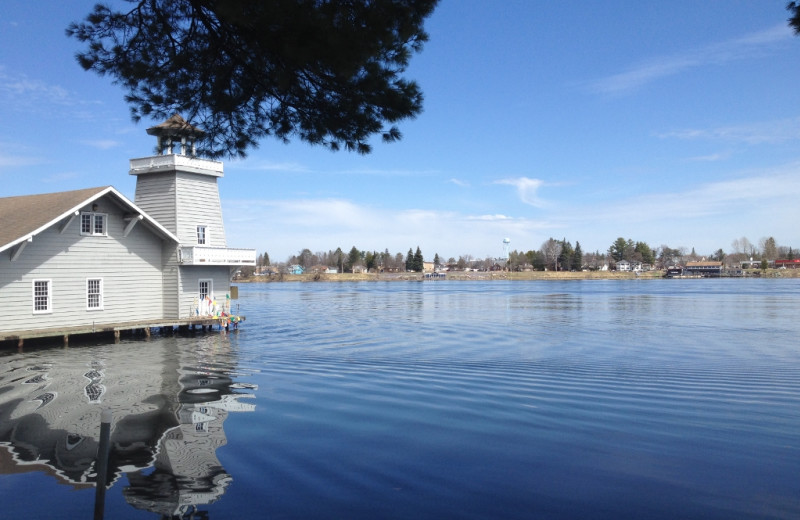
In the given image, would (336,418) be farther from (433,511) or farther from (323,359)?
(323,359)

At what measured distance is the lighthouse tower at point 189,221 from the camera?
103 feet

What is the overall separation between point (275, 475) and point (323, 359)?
13.4 m

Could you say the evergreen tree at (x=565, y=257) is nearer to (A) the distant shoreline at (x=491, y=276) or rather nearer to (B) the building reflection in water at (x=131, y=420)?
(A) the distant shoreline at (x=491, y=276)

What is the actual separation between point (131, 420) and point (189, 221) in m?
21.8

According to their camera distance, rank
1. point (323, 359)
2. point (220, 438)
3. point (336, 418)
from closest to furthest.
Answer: point (220, 438) → point (336, 418) → point (323, 359)

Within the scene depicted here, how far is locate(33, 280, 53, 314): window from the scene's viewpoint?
994 inches

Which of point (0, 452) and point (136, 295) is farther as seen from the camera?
point (136, 295)

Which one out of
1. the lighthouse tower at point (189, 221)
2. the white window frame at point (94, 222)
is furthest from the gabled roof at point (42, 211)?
the lighthouse tower at point (189, 221)

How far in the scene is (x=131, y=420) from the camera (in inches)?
497

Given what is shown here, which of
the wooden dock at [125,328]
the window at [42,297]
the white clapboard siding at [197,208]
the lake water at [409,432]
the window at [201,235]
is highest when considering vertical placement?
the white clapboard siding at [197,208]

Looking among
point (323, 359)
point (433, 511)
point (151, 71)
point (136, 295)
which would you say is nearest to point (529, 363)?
point (323, 359)

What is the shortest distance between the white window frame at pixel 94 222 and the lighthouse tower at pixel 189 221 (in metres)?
3.92

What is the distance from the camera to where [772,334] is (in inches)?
1153

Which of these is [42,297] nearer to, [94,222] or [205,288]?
[94,222]
